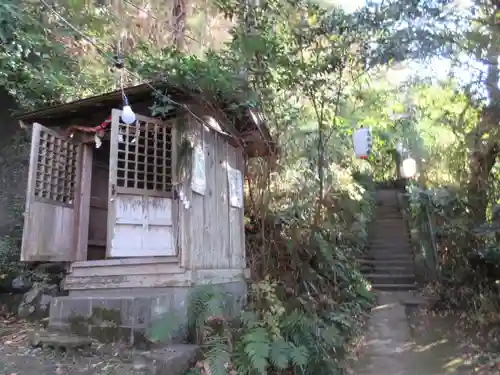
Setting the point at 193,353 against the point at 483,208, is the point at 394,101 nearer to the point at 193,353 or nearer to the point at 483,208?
the point at 483,208

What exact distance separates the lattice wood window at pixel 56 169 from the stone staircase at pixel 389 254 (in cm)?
847

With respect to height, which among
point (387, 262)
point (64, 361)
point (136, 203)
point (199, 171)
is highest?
point (199, 171)

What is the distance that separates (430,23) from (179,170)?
14.5 ft

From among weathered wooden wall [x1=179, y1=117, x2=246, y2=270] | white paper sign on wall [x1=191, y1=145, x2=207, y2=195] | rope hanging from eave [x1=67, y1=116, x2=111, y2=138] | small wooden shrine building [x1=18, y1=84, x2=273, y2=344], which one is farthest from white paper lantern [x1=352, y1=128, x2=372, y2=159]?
rope hanging from eave [x1=67, y1=116, x2=111, y2=138]

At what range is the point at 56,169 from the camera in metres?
6.17

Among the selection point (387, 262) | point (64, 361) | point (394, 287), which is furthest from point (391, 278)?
point (64, 361)

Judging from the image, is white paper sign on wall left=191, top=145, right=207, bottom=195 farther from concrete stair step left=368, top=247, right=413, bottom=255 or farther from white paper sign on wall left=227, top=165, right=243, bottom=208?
concrete stair step left=368, top=247, right=413, bottom=255

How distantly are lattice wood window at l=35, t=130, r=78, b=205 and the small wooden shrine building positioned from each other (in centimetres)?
2

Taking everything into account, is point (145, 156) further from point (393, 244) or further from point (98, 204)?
point (393, 244)

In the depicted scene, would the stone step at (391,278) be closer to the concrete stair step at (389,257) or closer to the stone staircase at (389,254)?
the stone staircase at (389,254)

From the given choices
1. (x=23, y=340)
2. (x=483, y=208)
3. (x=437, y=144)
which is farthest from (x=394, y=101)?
(x=23, y=340)

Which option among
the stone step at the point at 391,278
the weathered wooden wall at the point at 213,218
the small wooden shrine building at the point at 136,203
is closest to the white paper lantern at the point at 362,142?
the small wooden shrine building at the point at 136,203

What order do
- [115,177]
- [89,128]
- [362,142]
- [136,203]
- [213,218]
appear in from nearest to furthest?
[115,177] < [136,203] < [89,128] < [213,218] < [362,142]

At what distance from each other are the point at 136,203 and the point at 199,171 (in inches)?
40.4
